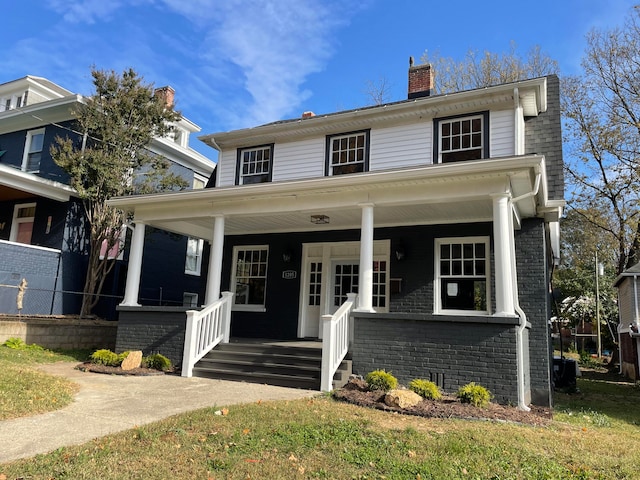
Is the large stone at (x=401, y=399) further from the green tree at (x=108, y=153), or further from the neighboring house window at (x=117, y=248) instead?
the neighboring house window at (x=117, y=248)

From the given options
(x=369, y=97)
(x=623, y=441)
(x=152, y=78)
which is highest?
(x=369, y=97)

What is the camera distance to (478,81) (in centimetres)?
2153

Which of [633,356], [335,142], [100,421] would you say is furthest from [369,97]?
[100,421]

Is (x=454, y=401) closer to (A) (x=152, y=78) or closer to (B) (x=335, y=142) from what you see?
(B) (x=335, y=142)

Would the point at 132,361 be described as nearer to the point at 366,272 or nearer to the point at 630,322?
the point at 366,272

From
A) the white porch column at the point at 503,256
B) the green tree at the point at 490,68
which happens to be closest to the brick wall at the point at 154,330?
the white porch column at the point at 503,256

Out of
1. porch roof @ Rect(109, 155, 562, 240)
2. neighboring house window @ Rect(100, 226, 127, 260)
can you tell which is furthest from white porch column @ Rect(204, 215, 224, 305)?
neighboring house window @ Rect(100, 226, 127, 260)

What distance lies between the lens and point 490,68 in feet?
70.3

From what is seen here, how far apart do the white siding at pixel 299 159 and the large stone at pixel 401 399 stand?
5908mm

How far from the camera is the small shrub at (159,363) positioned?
8.90 m

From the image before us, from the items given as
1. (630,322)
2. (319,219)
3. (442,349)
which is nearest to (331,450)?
(442,349)

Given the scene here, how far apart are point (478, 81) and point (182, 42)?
1519 cm

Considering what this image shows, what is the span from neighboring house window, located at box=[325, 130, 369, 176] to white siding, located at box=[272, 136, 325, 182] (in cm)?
19

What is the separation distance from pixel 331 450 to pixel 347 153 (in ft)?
25.5
